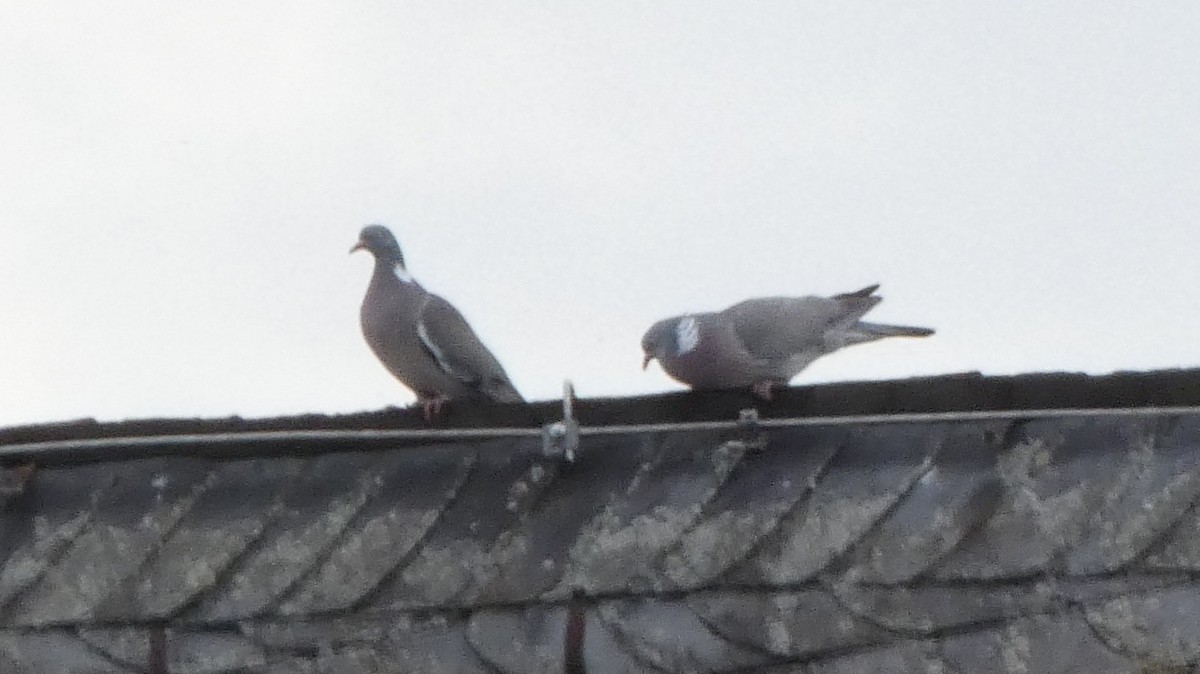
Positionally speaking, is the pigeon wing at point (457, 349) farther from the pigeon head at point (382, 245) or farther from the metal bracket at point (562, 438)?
the metal bracket at point (562, 438)

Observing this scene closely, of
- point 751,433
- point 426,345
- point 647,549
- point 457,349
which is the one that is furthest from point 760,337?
point 647,549

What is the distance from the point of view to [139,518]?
327 cm

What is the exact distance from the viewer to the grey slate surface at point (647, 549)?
2.92 metres

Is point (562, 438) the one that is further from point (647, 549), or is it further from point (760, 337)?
point (760, 337)

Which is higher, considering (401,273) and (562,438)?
(401,273)

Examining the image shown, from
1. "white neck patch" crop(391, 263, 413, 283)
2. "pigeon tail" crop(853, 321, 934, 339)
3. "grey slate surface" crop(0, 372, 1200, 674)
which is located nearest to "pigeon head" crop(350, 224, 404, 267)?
"white neck patch" crop(391, 263, 413, 283)

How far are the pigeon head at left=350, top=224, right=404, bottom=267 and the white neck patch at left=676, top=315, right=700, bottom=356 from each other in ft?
3.92

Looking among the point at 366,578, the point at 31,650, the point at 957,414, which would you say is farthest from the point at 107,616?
the point at 957,414

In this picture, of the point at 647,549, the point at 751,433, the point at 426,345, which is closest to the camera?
the point at 647,549

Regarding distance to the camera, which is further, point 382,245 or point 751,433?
point 382,245

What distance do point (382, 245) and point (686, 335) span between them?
130cm

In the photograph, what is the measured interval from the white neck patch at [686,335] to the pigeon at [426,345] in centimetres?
72

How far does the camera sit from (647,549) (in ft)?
10.2

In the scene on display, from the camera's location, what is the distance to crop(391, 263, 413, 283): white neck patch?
7.20 meters
